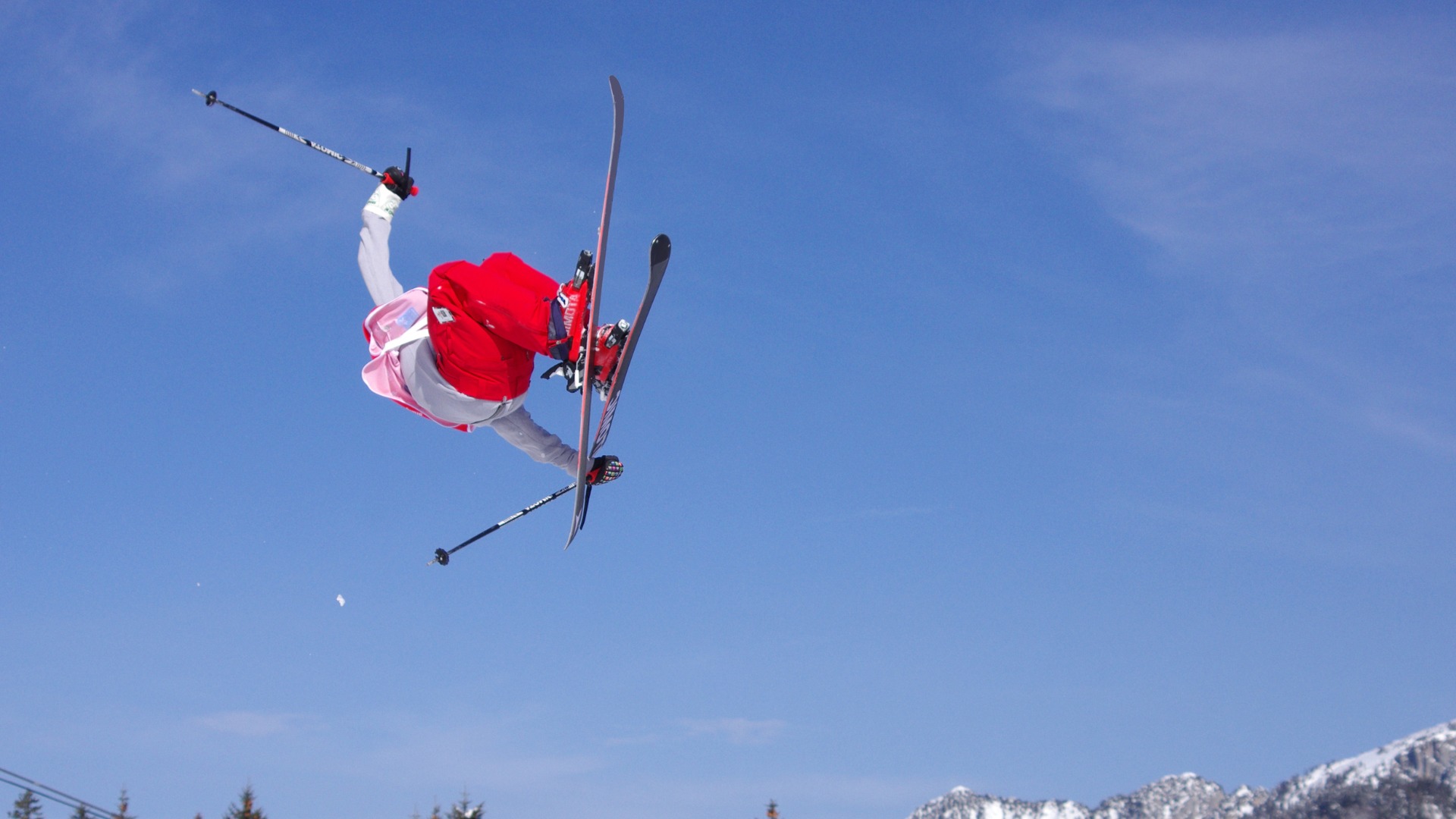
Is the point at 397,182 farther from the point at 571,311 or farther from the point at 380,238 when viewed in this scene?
the point at 571,311

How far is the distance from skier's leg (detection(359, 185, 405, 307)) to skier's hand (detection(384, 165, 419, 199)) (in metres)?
0.06

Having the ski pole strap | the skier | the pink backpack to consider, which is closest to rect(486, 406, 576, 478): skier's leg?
the skier

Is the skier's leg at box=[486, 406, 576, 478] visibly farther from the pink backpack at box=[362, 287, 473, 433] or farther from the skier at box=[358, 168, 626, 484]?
the pink backpack at box=[362, 287, 473, 433]

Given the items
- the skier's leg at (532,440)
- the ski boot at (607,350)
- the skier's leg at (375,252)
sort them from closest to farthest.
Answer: the ski boot at (607,350)
the skier's leg at (375,252)
the skier's leg at (532,440)

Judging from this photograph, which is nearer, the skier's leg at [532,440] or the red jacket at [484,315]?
the red jacket at [484,315]

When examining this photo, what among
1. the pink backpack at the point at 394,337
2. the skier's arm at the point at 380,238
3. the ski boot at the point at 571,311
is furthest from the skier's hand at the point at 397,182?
the ski boot at the point at 571,311

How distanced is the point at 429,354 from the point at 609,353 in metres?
1.65

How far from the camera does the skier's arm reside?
10.9 metres

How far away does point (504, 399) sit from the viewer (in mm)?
10812

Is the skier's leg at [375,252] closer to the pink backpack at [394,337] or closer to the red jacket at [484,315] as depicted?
the pink backpack at [394,337]

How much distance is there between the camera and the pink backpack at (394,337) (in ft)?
34.8

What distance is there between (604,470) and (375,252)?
287cm

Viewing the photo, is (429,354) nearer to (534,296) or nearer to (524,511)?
(534,296)

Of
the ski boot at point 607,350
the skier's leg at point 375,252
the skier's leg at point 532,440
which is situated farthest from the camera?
the skier's leg at point 532,440
